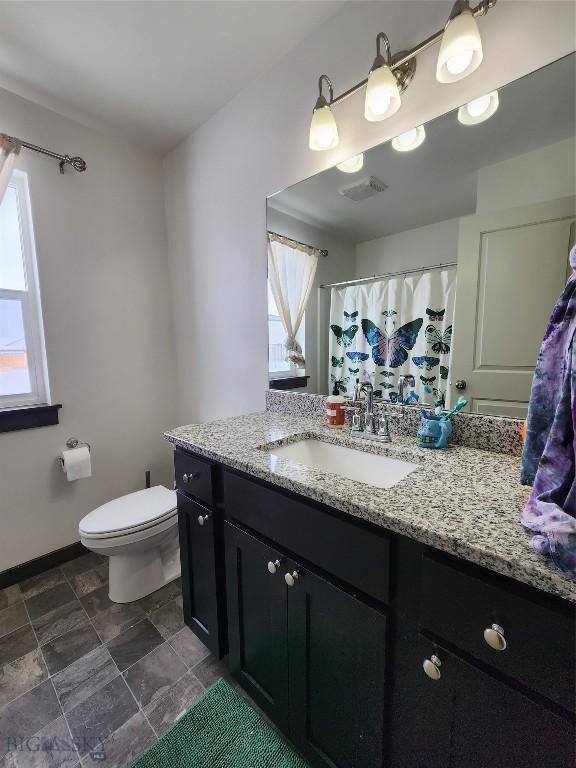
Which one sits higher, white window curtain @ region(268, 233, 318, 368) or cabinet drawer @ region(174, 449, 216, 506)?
white window curtain @ region(268, 233, 318, 368)

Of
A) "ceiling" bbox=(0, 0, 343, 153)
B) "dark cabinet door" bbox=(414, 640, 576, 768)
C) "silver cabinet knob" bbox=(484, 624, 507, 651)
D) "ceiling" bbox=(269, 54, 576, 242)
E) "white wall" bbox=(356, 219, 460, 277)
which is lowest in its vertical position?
"dark cabinet door" bbox=(414, 640, 576, 768)

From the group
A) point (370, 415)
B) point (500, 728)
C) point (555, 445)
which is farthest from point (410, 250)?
point (500, 728)

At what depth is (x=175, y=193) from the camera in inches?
79.4

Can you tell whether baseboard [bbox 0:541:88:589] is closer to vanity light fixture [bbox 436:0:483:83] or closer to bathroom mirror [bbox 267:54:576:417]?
bathroom mirror [bbox 267:54:576:417]

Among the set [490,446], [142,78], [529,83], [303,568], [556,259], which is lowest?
[303,568]

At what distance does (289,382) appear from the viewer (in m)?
1.59

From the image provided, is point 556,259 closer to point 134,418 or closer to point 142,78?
point 142,78

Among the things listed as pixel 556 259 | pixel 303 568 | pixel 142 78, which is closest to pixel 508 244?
pixel 556 259

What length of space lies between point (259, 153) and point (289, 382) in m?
1.11

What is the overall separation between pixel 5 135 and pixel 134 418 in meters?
1.54

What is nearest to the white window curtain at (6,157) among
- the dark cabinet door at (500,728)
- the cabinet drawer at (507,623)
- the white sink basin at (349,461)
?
the white sink basin at (349,461)

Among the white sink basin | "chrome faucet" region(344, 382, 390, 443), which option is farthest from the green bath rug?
"chrome faucet" region(344, 382, 390, 443)

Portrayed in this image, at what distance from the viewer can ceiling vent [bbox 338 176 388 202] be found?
1.21 meters

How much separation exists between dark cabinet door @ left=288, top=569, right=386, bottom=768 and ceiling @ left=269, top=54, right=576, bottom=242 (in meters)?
1.19
